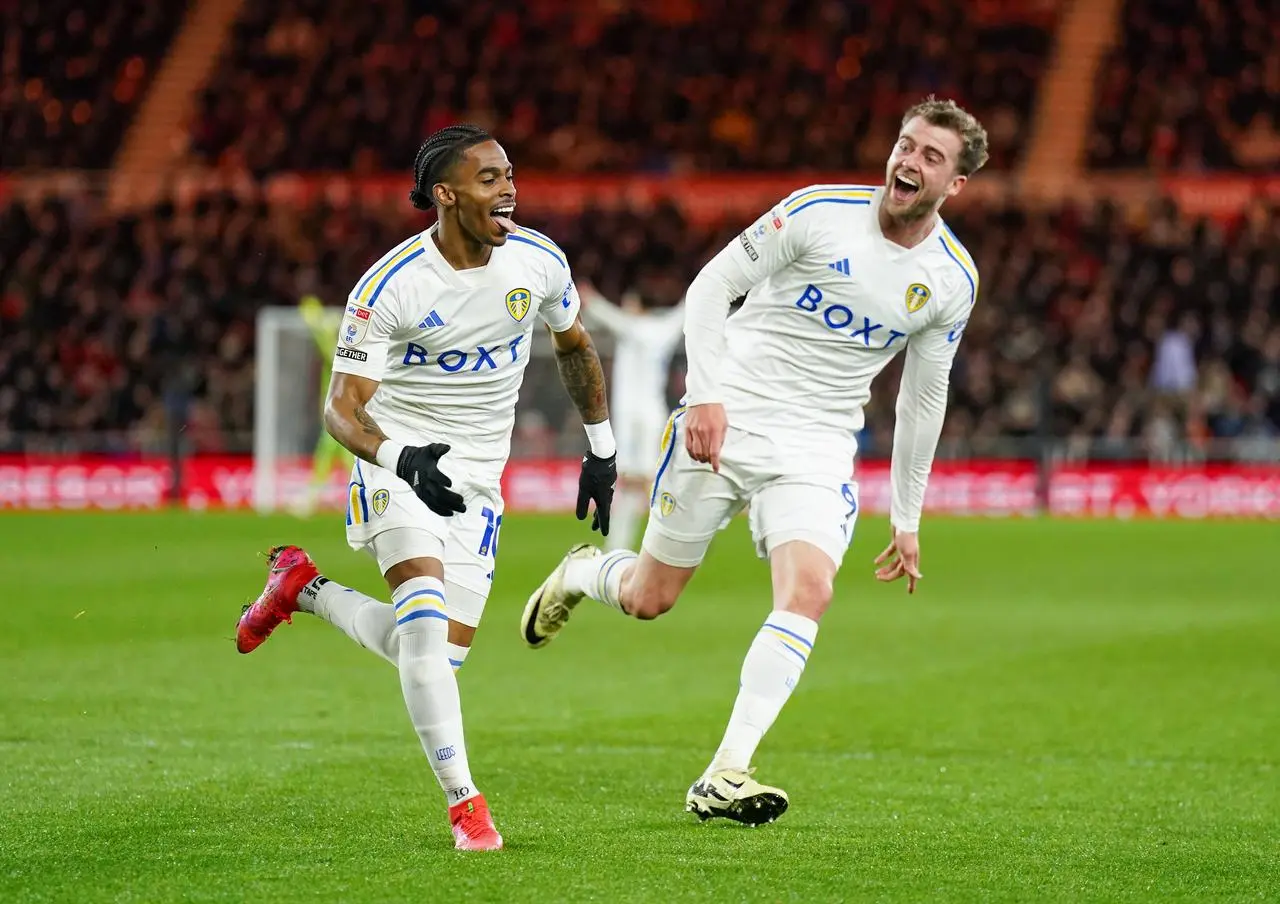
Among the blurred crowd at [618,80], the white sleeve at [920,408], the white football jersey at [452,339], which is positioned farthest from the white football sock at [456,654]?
the blurred crowd at [618,80]

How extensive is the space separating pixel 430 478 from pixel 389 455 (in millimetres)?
208

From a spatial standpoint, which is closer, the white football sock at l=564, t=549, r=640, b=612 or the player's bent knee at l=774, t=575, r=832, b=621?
the player's bent knee at l=774, t=575, r=832, b=621

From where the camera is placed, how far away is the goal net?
23.4 metres

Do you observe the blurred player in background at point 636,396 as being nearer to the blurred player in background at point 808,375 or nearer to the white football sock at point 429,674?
the blurred player in background at point 808,375

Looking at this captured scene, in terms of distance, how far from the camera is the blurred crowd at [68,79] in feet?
94.9

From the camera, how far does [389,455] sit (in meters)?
5.66

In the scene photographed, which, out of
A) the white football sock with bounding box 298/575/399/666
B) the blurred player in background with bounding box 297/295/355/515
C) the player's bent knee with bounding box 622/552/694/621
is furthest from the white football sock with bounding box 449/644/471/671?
the blurred player in background with bounding box 297/295/355/515

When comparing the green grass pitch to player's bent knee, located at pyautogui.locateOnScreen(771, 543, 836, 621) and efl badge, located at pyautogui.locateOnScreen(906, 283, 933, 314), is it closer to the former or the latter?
player's bent knee, located at pyautogui.locateOnScreen(771, 543, 836, 621)

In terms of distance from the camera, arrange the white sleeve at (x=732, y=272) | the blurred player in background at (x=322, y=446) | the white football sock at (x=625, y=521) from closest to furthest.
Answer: the white sleeve at (x=732, y=272), the white football sock at (x=625, y=521), the blurred player in background at (x=322, y=446)

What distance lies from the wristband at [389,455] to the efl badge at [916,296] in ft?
6.03

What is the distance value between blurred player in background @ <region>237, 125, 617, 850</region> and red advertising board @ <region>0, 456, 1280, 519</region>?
17.5m

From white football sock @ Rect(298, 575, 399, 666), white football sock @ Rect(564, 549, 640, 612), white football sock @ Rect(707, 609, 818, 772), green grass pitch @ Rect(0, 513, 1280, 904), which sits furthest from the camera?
white football sock @ Rect(564, 549, 640, 612)

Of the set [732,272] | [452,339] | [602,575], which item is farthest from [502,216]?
[602,575]

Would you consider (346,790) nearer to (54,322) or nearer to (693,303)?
(693,303)
